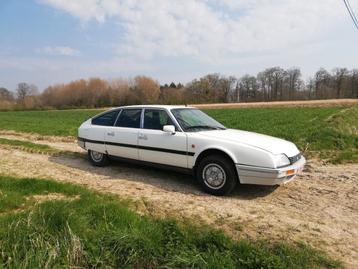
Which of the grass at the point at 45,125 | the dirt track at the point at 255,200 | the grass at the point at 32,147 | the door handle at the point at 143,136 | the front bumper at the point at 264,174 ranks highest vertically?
the door handle at the point at 143,136

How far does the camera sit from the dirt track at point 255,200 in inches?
152

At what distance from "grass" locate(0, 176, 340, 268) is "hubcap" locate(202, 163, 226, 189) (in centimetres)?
149

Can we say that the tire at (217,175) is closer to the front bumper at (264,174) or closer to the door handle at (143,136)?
the front bumper at (264,174)

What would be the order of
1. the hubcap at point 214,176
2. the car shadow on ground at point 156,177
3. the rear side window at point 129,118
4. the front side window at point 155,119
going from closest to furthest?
the hubcap at point 214,176
the car shadow on ground at point 156,177
the front side window at point 155,119
the rear side window at point 129,118

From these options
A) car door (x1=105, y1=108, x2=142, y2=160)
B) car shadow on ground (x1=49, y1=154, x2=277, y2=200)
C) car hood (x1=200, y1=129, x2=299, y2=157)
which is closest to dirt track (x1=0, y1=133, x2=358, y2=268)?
car shadow on ground (x1=49, y1=154, x2=277, y2=200)

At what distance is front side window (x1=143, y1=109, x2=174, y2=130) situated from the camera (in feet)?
20.4

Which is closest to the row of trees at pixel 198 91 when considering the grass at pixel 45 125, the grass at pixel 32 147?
the grass at pixel 45 125

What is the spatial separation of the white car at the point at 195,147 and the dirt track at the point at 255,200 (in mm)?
377

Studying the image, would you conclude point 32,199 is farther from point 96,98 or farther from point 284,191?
point 96,98

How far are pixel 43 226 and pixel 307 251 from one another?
2968mm

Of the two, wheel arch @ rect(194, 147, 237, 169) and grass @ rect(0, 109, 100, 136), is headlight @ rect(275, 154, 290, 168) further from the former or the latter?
grass @ rect(0, 109, 100, 136)

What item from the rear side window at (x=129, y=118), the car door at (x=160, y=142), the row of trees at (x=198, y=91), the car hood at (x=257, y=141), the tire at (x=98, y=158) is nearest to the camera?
the car hood at (x=257, y=141)

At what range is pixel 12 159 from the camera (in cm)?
830

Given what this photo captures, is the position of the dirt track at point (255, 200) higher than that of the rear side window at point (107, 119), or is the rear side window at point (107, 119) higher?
the rear side window at point (107, 119)
